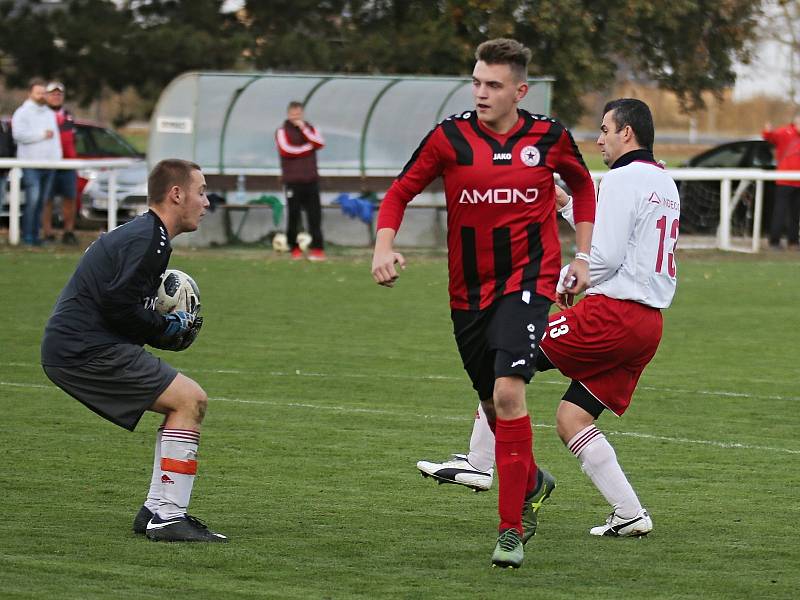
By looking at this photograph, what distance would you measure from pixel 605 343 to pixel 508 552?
117 centimetres

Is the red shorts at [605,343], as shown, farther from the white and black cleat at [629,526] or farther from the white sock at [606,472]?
the white and black cleat at [629,526]

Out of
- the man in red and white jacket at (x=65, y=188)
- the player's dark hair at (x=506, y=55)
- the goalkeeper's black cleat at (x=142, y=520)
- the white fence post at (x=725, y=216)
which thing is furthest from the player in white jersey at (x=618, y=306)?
the white fence post at (x=725, y=216)

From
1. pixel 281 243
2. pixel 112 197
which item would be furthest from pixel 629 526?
pixel 112 197

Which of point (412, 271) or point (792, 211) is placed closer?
point (412, 271)

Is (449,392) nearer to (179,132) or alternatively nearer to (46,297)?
(46,297)

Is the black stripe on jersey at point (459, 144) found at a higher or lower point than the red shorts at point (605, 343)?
higher

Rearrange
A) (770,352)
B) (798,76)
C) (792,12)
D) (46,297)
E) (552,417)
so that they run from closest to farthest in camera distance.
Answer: (552,417)
(770,352)
(46,297)
(792,12)
(798,76)

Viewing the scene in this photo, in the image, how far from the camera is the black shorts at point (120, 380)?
652cm

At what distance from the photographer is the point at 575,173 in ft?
21.8

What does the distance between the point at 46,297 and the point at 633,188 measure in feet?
36.1

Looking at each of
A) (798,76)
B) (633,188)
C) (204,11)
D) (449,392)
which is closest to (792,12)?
(798,76)

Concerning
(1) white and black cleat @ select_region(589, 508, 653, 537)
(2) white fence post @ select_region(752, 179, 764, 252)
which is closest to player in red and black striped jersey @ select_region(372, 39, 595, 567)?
(1) white and black cleat @ select_region(589, 508, 653, 537)

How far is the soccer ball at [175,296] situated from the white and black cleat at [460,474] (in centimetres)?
133

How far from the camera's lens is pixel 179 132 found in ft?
81.4
